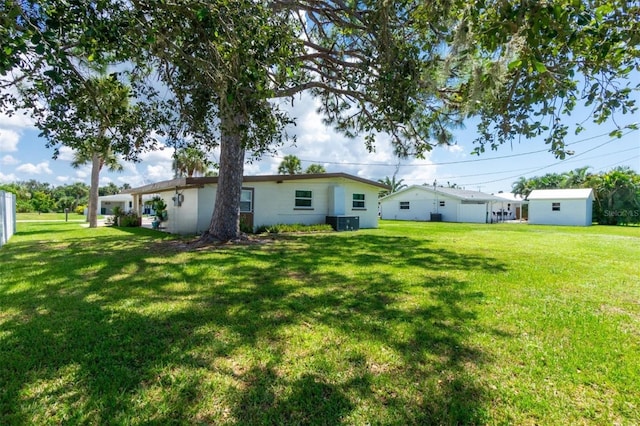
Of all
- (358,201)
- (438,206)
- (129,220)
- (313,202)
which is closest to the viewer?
Answer: (313,202)

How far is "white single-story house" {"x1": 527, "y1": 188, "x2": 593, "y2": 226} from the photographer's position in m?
27.9

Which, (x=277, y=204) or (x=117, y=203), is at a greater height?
(x=117, y=203)

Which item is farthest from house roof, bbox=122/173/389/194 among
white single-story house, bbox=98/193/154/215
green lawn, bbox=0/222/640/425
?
white single-story house, bbox=98/193/154/215

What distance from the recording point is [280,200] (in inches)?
662

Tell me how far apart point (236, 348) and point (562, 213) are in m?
33.5

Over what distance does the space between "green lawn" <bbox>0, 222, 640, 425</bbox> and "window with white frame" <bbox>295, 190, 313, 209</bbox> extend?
430 inches

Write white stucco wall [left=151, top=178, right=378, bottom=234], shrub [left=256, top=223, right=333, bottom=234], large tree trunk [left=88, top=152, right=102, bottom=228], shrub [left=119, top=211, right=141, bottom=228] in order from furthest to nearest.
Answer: shrub [left=119, top=211, right=141, bottom=228], large tree trunk [left=88, top=152, right=102, bottom=228], shrub [left=256, top=223, right=333, bottom=234], white stucco wall [left=151, top=178, right=378, bottom=234]

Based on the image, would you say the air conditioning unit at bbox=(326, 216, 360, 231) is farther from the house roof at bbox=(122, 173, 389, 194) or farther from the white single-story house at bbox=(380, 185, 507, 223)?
the white single-story house at bbox=(380, 185, 507, 223)

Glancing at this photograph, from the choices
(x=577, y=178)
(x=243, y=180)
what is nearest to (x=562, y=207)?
(x=577, y=178)

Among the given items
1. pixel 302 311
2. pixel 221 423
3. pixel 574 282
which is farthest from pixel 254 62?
pixel 574 282

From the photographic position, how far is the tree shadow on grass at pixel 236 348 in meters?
2.44

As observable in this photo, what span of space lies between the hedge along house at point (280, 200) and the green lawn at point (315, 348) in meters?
8.32

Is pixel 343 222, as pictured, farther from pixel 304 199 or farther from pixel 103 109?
pixel 103 109

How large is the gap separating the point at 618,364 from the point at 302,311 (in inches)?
128
